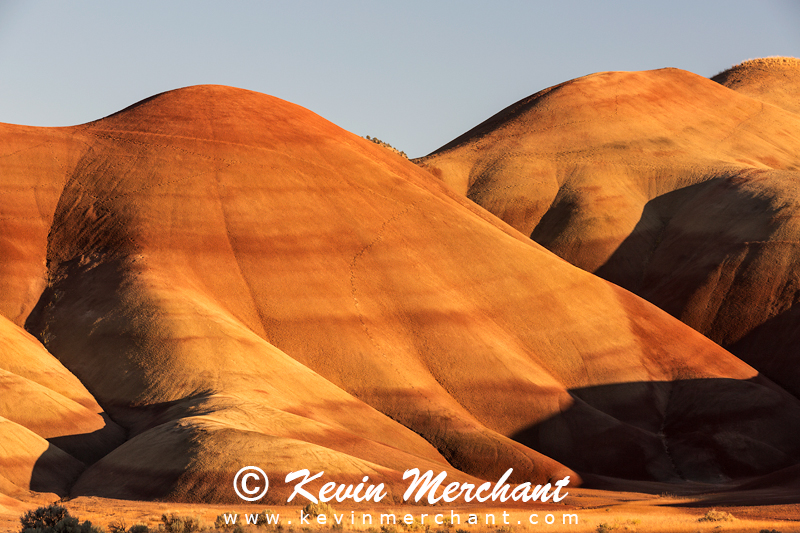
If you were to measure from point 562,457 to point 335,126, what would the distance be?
30.2m

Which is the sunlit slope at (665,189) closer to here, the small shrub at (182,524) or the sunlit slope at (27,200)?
the sunlit slope at (27,200)

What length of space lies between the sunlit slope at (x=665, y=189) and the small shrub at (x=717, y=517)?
33.0 meters

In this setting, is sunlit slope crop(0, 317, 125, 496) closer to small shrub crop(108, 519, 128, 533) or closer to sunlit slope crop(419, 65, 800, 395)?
small shrub crop(108, 519, 128, 533)

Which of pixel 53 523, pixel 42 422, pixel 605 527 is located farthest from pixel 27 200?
pixel 605 527

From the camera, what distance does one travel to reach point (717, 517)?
24453 millimetres

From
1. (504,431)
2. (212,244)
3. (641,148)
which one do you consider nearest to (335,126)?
(212,244)

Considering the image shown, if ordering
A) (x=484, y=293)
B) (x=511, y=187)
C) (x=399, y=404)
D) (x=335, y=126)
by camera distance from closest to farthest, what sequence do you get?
(x=399, y=404) → (x=484, y=293) → (x=335, y=126) → (x=511, y=187)

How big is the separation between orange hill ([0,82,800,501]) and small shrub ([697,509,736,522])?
1387 centimetres

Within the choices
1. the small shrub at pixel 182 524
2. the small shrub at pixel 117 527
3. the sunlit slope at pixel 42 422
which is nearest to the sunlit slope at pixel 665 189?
the sunlit slope at pixel 42 422

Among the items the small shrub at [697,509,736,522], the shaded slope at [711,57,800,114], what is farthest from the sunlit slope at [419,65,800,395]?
the small shrub at [697,509,736,522]

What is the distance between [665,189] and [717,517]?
5874 centimetres

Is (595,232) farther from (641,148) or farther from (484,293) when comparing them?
(484,293)

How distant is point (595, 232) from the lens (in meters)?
73.9

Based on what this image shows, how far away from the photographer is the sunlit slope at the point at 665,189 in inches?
2440
